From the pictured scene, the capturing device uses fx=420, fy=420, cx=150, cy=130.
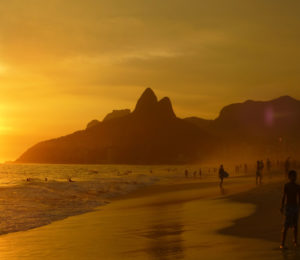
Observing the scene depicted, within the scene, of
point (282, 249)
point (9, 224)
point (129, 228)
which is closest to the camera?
point (282, 249)

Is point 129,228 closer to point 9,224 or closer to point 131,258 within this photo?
point 131,258

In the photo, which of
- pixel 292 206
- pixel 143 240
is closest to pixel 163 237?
pixel 143 240

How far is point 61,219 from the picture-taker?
2261 centimetres

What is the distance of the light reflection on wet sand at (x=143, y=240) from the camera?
38.8 feet

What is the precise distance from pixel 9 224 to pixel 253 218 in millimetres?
11767

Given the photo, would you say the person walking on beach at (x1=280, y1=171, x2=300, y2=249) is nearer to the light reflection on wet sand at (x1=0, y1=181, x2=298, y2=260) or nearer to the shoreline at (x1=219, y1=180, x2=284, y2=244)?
the light reflection on wet sand at (x1=0, y1=181, x2=298, y2=260)

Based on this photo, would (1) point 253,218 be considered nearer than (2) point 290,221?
No

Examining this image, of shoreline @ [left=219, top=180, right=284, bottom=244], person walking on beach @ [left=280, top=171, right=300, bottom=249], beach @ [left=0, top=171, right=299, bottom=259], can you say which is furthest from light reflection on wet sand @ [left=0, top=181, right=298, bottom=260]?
person walking on beach @ [left=280, top=171, right=300, bottom=249]

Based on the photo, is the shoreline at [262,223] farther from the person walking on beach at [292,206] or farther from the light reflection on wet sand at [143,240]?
the person walking on beach at [292,206]

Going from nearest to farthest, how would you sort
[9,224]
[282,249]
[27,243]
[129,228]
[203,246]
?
[282,249]
[203,246]
[27,243]
[129,228]
[9,224]

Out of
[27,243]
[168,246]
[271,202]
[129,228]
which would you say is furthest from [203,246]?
[271,202]

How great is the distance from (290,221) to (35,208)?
2050 cm

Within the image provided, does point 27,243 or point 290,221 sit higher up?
point 290,221

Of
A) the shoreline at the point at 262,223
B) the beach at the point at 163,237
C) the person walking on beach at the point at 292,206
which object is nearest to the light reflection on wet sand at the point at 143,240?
the beach at the point at 163,237
